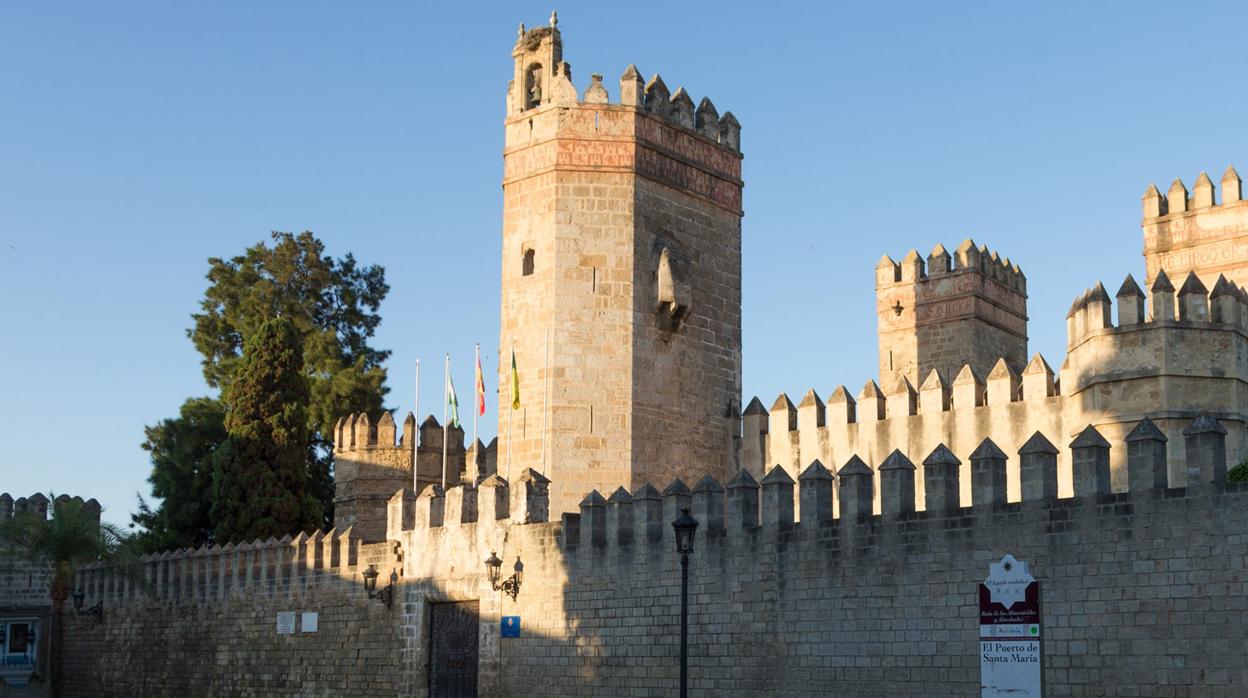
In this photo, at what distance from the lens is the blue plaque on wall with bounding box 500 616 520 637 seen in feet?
63.2

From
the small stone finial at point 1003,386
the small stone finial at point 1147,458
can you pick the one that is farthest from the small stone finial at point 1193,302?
the small stone finial at point 1147,458

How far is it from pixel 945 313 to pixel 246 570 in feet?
44.6

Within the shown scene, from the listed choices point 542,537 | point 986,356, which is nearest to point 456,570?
point 542,537

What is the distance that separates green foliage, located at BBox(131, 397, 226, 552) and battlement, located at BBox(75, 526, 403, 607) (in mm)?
1997

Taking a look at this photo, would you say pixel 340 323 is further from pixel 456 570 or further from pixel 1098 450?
pixel 1098 450

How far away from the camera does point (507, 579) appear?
764 inches

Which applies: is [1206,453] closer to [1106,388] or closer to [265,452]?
[1106,388]

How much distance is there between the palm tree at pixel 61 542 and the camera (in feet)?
84.2

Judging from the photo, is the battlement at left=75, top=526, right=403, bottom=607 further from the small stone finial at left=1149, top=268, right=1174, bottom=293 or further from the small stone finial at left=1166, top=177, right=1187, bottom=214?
the small stone finial at left=1166, top=177, right=1187, bottom=214

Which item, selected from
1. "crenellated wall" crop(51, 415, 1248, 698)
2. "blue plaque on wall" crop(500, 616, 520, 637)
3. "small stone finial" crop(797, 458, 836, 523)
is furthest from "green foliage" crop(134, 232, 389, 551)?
"small stone finial" crop(797, 458, 836, 523)

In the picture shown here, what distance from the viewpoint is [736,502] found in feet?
54.7

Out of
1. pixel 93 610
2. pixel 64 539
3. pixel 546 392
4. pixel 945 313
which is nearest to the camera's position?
pixel 546 392

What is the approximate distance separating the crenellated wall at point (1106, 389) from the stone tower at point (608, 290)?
2.63 metres

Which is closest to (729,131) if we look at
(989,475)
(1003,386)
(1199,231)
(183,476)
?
(1003,386)
